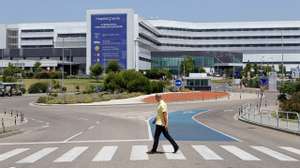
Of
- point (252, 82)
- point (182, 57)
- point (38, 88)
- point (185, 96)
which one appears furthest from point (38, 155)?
point (182, 57)

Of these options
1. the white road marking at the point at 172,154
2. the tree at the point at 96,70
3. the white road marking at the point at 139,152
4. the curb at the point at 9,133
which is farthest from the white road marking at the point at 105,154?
the tree at the point at 96,70

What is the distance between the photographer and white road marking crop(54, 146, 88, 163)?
17.0 m

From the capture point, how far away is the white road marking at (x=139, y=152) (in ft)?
56.2

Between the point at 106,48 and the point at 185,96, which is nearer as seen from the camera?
the point at 185,96

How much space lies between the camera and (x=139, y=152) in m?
18.8

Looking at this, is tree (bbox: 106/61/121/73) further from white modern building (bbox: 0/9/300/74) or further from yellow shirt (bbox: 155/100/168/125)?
yellow shirt (bbox: 155/100/168/125)

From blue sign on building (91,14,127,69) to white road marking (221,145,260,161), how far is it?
128682mm

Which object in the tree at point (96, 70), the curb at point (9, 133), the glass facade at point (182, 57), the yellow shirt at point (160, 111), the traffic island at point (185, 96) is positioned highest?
the glass facade at point (182, 57)

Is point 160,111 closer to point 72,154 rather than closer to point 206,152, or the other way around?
point 206,152

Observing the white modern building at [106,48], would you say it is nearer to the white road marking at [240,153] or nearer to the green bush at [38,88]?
the green bush at [38,88]

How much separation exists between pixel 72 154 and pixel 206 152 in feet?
13.5

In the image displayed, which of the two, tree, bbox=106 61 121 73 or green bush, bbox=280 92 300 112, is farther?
tree, bbox=106 61 121 73

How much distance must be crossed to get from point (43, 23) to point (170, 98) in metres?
120

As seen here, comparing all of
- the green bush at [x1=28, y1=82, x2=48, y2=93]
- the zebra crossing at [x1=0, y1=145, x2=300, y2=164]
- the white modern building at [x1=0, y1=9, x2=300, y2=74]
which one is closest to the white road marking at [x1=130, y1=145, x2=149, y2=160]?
the zebra crossing at [x1=0, y1=145, x2=300, y2=164]
